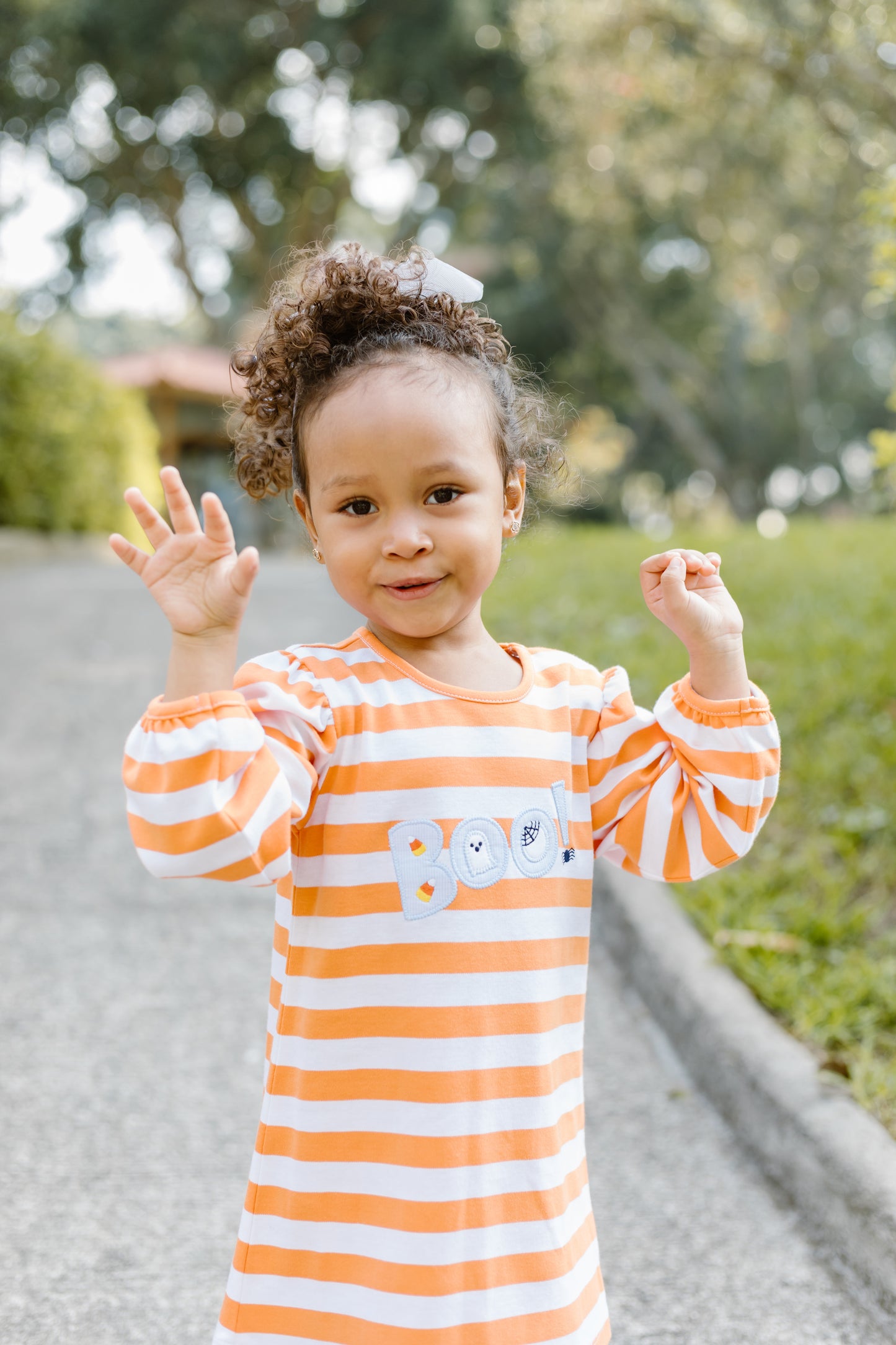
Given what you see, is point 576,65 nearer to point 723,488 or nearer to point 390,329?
point 390,329

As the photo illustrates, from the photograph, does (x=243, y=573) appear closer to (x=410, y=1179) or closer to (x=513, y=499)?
(x=513, y=499)

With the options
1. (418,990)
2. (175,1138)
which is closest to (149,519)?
(418,990)

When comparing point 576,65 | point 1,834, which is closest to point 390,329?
point 1,834

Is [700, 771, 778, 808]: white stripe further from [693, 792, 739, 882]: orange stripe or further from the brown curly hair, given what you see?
the brown curly hair

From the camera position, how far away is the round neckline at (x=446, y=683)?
4.75 ft

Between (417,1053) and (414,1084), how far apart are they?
0.11ft

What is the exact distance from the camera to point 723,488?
897 inches

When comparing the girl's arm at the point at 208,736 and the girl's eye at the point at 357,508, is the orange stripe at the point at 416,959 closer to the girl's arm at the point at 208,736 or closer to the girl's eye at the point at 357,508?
the girl's arm at the point at 208,736

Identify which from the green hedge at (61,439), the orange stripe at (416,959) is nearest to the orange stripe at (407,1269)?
the orange stripe at (416,959)

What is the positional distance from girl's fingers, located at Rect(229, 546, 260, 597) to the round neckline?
24 centimetres

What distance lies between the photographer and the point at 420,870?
1.37 m

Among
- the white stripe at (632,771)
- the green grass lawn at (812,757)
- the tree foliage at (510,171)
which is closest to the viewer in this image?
the white stripe at (632,771)

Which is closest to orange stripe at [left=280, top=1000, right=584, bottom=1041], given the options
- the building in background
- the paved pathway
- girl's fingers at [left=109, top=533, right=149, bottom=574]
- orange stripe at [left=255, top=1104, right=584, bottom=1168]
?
orange stripe at [left=255, top=1104, right=584, bottom=1168]

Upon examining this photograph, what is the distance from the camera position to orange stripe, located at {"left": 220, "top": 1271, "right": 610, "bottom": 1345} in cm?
132
